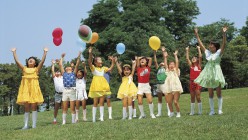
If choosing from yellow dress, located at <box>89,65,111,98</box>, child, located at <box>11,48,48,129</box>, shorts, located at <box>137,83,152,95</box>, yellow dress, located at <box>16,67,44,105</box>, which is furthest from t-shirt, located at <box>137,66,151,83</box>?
yellow dress, located at <box>16,67,44,105</box>

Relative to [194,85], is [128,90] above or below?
below

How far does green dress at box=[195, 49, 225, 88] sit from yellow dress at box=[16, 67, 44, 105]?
5.58 m

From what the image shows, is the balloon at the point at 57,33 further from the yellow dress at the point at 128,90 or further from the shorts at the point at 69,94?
the yellow dress at the point at 128,90

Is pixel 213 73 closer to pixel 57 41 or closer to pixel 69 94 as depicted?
pixel 69 94

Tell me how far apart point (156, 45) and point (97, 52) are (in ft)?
109

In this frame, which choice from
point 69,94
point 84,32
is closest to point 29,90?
point 69,94

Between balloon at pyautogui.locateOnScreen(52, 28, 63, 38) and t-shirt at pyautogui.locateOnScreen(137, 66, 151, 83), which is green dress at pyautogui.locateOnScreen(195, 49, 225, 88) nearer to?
t-shirt at pyautogui.locateOnScreen(137, 66, 151, 83)

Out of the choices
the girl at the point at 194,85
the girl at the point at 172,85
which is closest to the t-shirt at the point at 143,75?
the girl at the point at 172,85

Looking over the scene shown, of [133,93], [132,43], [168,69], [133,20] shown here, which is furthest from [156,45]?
[133,20]

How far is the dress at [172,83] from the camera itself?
1405 centimetres

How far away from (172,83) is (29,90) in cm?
516

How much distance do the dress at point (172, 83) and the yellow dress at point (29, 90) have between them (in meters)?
4.70

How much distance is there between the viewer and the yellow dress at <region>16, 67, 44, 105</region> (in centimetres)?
1259

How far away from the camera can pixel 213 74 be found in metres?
13.2
